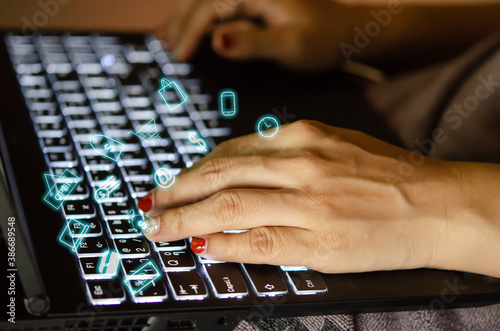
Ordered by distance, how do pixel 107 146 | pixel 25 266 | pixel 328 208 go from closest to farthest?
pixel 25 266 < pixel 328 208 < pixel 107 146

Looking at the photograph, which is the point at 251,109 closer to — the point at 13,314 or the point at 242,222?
the point at 242,222

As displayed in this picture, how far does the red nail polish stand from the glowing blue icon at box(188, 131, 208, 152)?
20cm

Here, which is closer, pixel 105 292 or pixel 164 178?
pixel 105 292

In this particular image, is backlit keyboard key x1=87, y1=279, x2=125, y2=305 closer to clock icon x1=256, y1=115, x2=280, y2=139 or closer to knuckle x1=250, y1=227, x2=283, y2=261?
knuckle x1=250, y1=227, x2=283, y2=261

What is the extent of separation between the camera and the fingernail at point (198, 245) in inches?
17.6

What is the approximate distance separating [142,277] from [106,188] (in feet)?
0.41

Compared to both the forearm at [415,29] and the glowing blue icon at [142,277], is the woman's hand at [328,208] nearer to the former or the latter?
the glowing blue icon at [142,277]

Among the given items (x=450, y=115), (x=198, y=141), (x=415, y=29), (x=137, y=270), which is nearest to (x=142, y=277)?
(x=137, y=270)

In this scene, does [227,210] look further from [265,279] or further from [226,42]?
[226,42]

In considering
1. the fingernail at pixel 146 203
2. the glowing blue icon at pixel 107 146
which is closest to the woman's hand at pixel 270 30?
the glowing blue icon at pixel 107 146

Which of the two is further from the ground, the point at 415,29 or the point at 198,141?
the point at 415,29

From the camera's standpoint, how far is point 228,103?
0.68m

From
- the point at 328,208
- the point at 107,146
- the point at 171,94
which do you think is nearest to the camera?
the point at 328,208

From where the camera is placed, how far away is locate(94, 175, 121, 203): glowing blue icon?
0.50 meters
